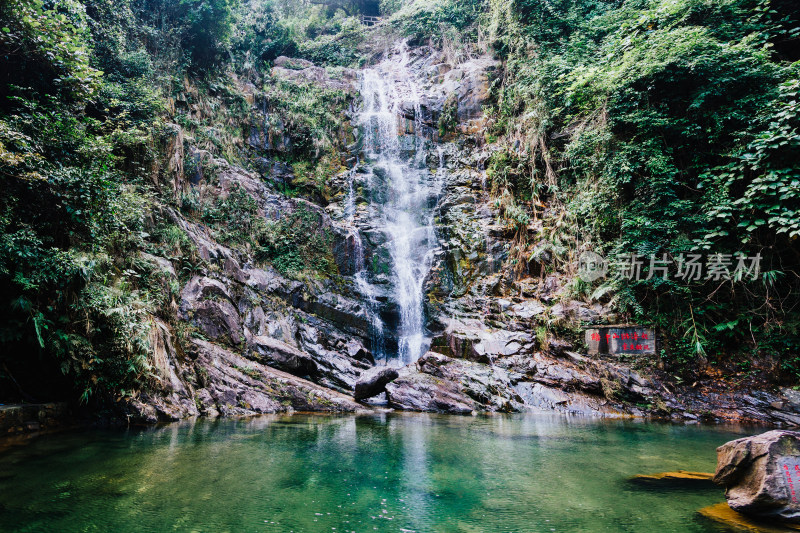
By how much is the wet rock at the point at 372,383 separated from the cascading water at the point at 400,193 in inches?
114

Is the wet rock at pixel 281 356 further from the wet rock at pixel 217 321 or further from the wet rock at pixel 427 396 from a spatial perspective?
the wet rock at pixel 427 396

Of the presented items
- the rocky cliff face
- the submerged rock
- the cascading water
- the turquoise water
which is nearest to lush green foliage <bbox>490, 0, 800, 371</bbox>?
the rocky cliff face

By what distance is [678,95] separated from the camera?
31.0 ft

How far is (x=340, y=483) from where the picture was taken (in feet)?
10.7

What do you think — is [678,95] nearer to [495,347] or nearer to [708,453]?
[495,347]

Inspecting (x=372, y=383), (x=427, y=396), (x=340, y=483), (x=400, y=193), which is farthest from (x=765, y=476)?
(x=400, y=193)

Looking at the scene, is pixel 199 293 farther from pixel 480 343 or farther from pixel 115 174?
pixel 480 343

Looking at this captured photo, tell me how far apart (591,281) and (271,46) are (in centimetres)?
2004

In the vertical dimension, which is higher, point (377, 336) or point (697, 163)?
point (697, 163)

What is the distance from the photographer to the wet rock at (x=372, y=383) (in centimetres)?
923

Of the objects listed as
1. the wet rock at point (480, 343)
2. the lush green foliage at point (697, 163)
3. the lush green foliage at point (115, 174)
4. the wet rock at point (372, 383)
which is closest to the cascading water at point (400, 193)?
the wet rock at point (480, 343)

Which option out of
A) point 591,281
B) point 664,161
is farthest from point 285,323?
point 664,161

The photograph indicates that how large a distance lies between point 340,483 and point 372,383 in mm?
6061

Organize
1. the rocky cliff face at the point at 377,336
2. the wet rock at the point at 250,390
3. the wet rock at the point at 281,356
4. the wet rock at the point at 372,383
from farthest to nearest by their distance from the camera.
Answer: the wet rock at the point at 281,356 < the wet rock at the point at 372,383 < the rocky cliff face at the point at 377,336 < the wet rock at the point at 250,390
